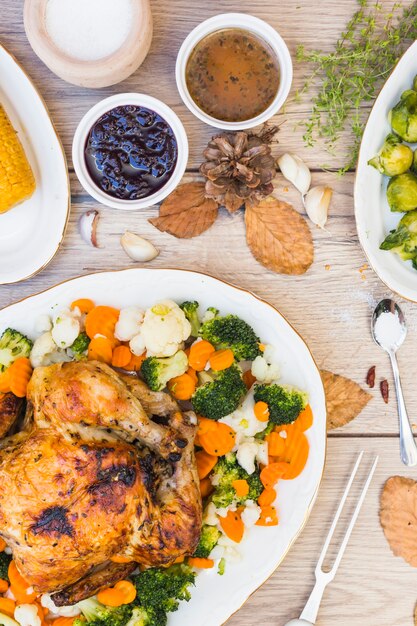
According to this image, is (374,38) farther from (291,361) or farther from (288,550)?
(288,550)

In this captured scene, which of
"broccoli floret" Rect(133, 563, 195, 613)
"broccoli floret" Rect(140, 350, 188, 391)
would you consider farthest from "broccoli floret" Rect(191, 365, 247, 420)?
"broccoli floret" Rect(133, 563, 195, 613)

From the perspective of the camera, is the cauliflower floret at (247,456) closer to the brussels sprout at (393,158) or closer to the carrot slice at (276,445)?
the carrot slice at (276,445)

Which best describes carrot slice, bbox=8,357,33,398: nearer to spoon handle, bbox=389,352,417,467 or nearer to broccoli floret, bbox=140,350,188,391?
broccoli floret, bbox=140,350,188,391

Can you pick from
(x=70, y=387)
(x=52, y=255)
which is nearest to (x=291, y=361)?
(x=70, y=387)

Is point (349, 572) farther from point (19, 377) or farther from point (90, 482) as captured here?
point (19, 377)

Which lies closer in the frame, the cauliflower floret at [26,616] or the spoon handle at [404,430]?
the cauliflower floret at [26,616]

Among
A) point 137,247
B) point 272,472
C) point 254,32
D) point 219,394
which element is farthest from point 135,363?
point 254,32

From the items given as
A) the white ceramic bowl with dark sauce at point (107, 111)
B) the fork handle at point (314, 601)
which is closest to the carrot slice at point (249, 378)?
the white ceramic bowl with dark sauce at point (107, 111)
